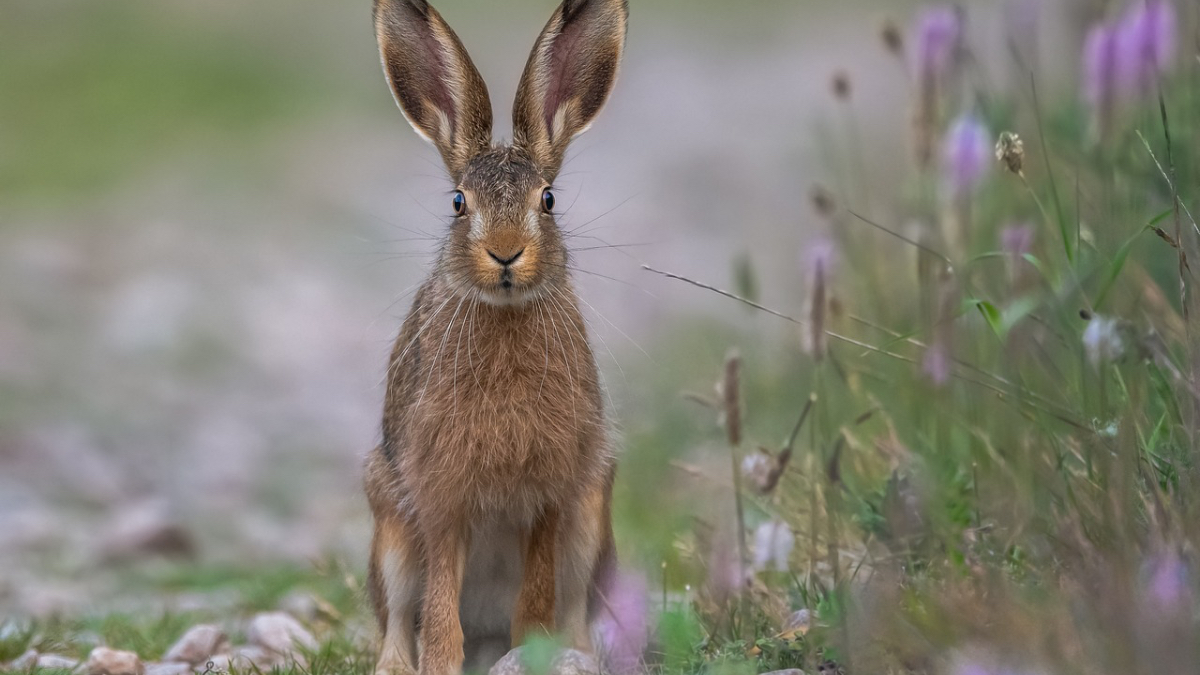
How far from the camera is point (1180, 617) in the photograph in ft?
9.00

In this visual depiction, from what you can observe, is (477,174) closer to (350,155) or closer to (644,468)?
(644,468)

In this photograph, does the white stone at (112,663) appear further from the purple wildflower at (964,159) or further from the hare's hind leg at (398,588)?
the purple wildflower at (964,159)

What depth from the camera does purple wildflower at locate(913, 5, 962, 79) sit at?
4.34 metres

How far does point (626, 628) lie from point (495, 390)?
0.92 m

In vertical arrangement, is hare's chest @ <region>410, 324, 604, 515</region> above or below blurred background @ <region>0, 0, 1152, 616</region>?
below

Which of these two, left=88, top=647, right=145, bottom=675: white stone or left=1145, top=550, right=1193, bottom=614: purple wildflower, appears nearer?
left=1145, top=550, right=1193, bottom=614: purple wildflower

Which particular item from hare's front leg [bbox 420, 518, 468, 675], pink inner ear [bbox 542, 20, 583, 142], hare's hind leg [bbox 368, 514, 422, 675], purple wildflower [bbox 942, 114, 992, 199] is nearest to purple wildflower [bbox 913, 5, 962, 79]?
purple wildflower [bbox 942, 114, 992, 199]

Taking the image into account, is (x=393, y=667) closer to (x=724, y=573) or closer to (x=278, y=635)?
(x=278, y=635)

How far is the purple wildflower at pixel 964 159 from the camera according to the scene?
12.7 feet

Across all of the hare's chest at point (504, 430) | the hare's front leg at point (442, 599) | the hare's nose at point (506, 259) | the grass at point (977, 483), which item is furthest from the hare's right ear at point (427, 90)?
the hare's front leg at point (442, 599)

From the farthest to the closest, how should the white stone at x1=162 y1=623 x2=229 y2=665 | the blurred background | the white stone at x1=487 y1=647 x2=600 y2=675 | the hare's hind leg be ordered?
the blurred background, the white stone at x1=162 y1=623 x2=229 y2=665, the hare's hind leg, the white stone at x1=487 y1=647 x2=600 y2=675

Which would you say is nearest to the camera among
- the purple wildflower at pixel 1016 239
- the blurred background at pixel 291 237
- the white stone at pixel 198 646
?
the purple wildflower at pixel 1016 239

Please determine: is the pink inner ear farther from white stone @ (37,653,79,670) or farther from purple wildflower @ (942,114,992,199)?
white stone @ (37,653,79,670)

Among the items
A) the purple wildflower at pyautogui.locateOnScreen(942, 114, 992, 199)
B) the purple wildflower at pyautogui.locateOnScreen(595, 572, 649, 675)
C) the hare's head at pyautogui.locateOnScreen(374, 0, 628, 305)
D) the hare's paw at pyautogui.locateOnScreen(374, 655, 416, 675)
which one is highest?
the hare's head at pyautogui.locateOnScreen(374, 0, 628, 305)
